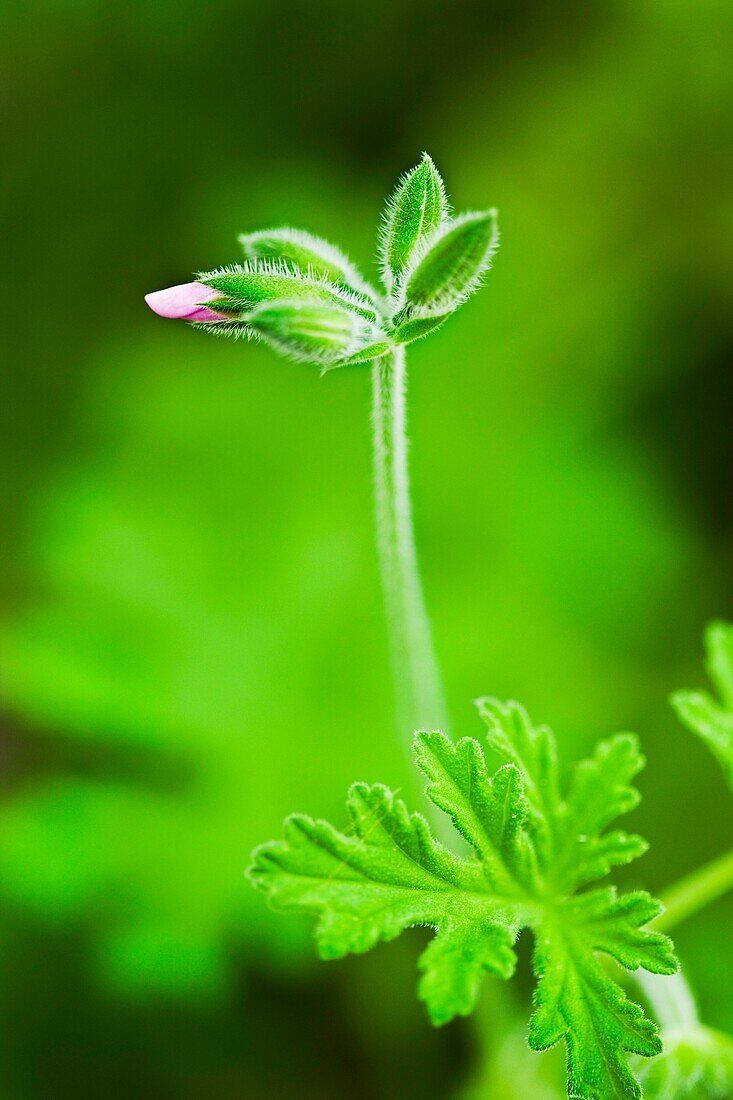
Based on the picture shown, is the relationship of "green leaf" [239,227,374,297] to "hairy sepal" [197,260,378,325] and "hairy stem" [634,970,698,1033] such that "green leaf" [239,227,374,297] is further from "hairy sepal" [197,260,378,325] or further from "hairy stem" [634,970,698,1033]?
"hairy stem" [634,970,698,1033]

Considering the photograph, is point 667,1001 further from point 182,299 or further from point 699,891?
point 182,299

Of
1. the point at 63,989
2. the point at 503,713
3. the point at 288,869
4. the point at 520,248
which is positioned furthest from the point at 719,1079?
the point at 520,248

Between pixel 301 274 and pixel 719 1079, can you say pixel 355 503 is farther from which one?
pixel 719 1079

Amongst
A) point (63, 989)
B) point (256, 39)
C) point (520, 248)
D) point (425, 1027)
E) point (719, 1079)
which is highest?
point (256, 39)

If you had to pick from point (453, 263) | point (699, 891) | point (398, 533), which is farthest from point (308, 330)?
point (699, 891)

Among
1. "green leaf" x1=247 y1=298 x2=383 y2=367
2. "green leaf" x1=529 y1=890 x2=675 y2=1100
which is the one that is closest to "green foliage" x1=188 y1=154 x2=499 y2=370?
"green leaf" x1=247 y1=298 x2=383 y2=367

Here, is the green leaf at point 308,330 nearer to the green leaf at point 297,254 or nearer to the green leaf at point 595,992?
the green leaf at point 297,254

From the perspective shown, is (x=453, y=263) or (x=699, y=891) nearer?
(x=453, y=263)
